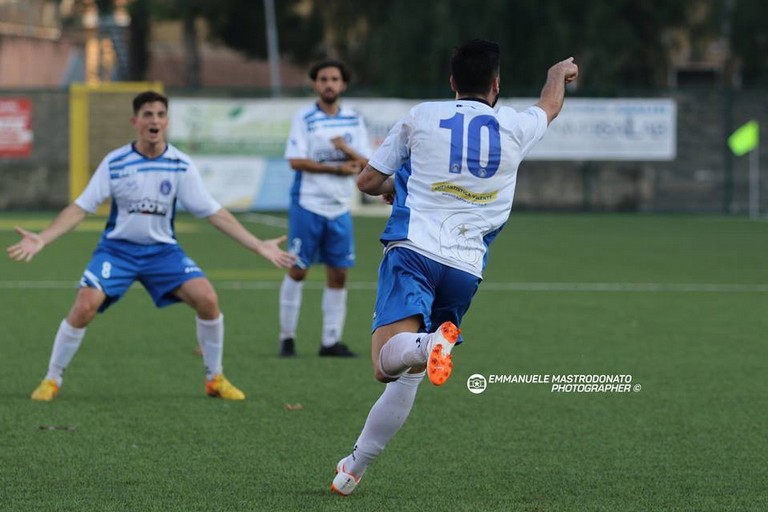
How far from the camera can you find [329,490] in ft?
21.4

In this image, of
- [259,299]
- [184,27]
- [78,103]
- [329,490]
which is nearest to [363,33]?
[184,27]

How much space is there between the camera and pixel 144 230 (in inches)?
353

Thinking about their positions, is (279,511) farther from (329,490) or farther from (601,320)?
(601,320)

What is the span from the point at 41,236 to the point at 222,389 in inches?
58.9

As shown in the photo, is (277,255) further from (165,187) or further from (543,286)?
(543,286)

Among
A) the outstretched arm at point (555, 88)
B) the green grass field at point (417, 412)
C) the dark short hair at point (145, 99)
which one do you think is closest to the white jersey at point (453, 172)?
the outstretched arm at point (555, 88)

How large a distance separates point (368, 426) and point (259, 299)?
877cm

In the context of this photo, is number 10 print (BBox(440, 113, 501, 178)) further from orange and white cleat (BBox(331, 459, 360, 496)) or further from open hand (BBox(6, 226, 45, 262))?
open hand (BBox(6, 226, 45, 262))

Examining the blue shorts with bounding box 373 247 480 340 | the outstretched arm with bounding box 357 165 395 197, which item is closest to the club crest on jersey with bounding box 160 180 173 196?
the outstretched arm with bounding box 357 165 395 197

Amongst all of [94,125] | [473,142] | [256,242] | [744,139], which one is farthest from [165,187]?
[744,139]

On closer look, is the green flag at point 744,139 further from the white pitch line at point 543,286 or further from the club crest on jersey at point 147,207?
the club crest on jersey at point 147,207

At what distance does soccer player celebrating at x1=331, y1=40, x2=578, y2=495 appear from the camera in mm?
6199

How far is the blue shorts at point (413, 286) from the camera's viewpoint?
6176 mm

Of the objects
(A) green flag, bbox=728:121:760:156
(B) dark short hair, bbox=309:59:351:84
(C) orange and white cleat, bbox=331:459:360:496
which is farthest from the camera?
(A) green flag, bbox=728:121:760:156
